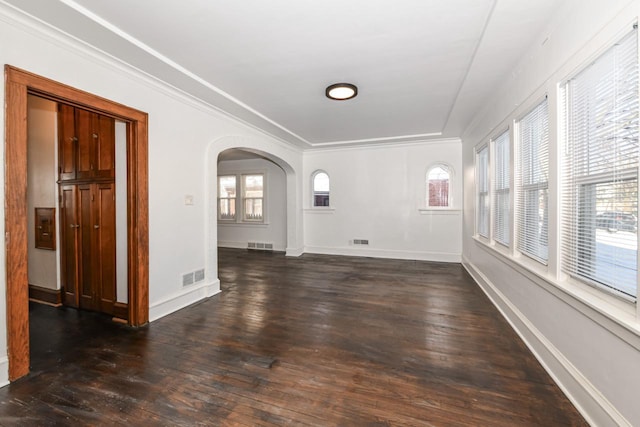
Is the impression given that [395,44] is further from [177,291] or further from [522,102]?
[177,291]

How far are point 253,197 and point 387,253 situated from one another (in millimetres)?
3919

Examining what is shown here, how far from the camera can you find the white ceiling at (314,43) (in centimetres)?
199

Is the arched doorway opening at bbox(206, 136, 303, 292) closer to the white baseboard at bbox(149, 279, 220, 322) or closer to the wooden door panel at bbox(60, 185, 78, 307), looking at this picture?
the white baseboard at bbox(149, 279, 220, 322)

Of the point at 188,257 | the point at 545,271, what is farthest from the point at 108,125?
the point at 545,271

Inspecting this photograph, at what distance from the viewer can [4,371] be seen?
197cm

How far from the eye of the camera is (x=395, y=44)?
8.04 feet

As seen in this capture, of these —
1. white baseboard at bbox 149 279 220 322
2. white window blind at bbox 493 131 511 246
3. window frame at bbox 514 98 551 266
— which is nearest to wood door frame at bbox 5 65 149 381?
white baseboard at bbox 149 279 220 322

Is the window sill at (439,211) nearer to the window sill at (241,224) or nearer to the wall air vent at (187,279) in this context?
the window sill at (241,224)

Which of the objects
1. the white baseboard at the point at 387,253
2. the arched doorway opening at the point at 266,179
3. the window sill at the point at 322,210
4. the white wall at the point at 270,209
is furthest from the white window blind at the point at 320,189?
the white baseboard at the point at 387,253

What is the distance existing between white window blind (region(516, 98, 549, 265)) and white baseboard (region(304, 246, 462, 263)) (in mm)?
3272

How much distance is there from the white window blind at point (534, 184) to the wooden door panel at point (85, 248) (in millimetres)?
4679

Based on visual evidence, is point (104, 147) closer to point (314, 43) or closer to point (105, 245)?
point (105, 245)

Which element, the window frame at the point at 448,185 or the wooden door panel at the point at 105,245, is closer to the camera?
the wooden door panel at the point at 105,245

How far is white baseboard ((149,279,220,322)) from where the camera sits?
3.11 m
